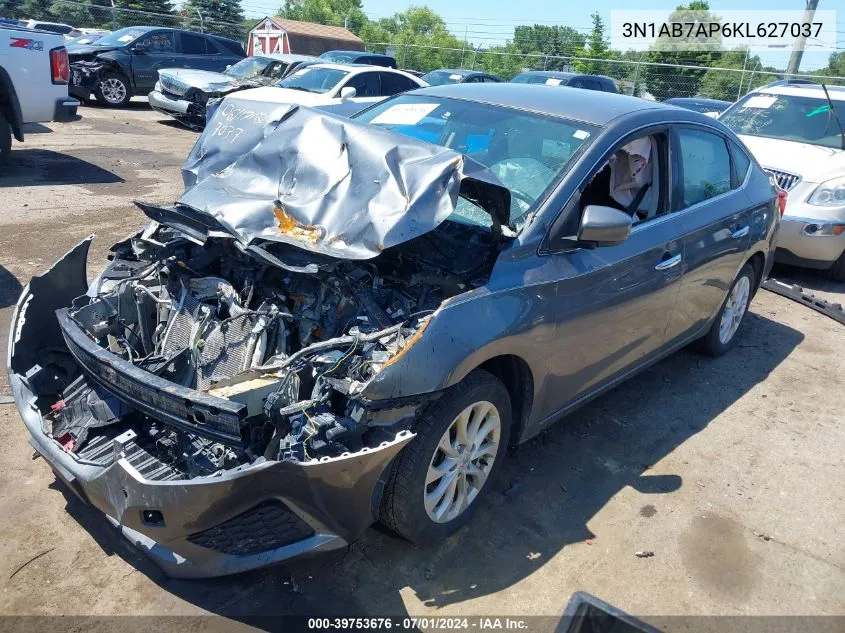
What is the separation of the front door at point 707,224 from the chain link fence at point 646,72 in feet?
54.3

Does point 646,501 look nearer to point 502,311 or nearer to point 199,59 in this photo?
point 502,311

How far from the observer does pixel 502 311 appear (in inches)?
117

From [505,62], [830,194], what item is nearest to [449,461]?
[830,194]

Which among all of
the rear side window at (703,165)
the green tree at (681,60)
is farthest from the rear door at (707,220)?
the green tree at (681,60)

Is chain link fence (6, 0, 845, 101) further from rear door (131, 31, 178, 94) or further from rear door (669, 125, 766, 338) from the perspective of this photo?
rear door (669, 125, 766, 338)

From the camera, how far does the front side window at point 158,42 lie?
15.8 metres

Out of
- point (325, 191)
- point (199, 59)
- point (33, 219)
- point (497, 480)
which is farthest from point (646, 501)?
point (199, 59)

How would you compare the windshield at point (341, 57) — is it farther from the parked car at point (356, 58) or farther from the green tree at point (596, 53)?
the green tree at point (596, 53)

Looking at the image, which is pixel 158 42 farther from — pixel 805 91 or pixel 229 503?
pixel 229 503

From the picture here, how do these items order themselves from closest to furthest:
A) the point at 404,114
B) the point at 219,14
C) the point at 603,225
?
the point at 603,225 → the point at 404,114 → the point at 219,14

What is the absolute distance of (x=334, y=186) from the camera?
3.27 m

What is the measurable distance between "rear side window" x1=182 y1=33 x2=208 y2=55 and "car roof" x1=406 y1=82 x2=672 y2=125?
46.8ft

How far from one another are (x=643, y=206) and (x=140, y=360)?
2862 mm

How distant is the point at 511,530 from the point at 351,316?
4.25ft
